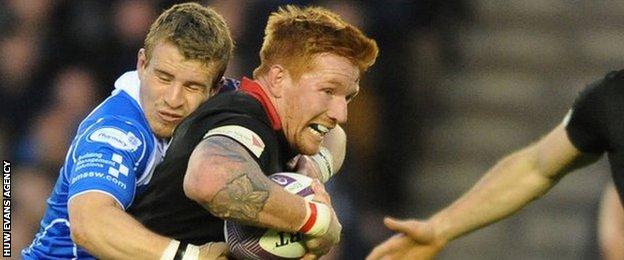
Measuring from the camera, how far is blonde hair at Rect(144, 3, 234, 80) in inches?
165

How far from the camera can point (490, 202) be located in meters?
3.36

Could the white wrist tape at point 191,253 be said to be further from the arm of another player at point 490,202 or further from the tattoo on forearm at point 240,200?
the arm of another player at point 490,202

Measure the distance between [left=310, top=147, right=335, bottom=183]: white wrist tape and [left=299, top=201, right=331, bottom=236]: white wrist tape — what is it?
0.75 metres

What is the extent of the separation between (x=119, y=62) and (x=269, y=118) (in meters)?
3.06

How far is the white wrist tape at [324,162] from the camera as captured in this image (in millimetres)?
4449

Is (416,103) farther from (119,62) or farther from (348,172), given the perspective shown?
(119,62)

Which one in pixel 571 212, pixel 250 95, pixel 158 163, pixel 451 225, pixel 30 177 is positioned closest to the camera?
pixel 451 225

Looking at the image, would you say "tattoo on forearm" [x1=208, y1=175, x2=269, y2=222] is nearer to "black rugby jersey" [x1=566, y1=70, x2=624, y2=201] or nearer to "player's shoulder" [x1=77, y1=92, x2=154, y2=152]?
"player's shoulder" [x1=77, y1=92, x2=154, y2=152]

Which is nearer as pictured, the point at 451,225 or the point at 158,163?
the point at 451,225

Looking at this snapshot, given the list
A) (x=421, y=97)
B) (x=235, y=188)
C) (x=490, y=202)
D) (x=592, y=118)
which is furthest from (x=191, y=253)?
(x=421, y=97)

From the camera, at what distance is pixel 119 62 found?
22.4 ft

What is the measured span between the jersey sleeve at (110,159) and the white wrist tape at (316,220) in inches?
26.2

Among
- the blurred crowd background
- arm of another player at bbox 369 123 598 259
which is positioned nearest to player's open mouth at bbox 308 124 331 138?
arm of another player at bbox 369 123 598 259

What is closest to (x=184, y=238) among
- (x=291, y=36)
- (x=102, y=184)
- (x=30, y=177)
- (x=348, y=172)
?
(x=102, y=184)
